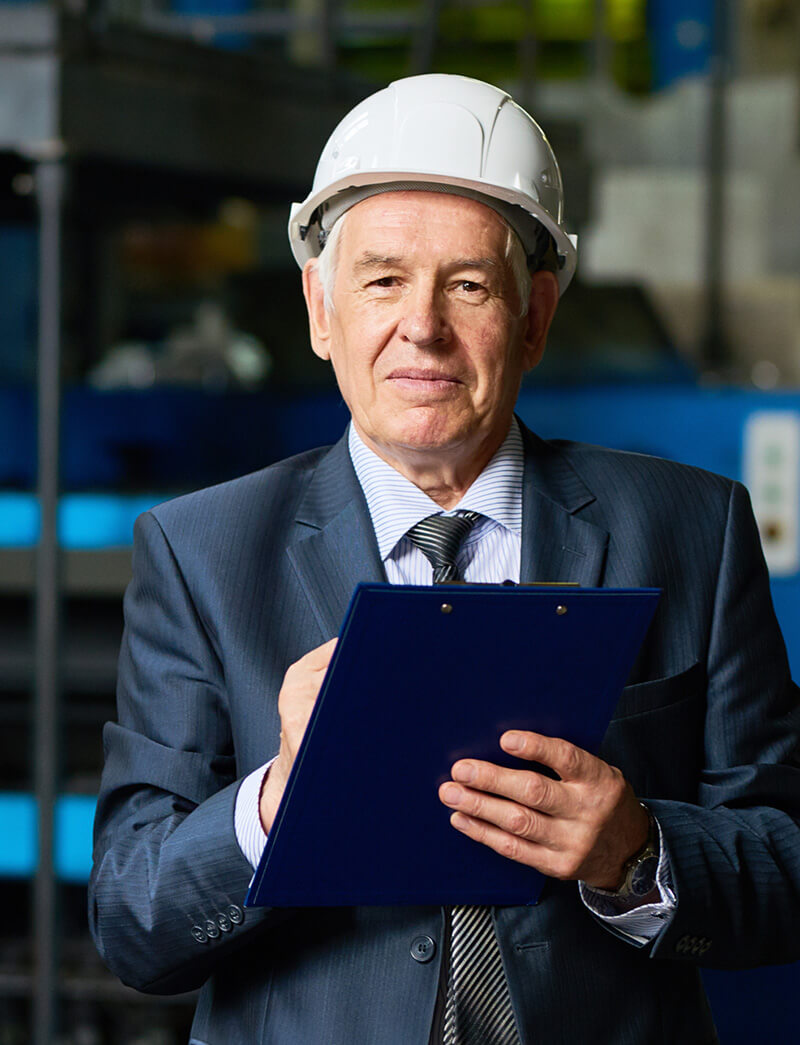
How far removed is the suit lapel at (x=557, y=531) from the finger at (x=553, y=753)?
0.98 ft

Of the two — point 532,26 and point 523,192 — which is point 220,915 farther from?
point 532,26

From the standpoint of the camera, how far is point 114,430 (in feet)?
14.6

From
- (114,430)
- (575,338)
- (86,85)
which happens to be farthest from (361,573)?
(575,338)

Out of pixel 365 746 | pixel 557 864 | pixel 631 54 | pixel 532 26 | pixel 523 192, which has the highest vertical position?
pixel 631 54

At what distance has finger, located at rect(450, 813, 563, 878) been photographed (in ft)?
4.04

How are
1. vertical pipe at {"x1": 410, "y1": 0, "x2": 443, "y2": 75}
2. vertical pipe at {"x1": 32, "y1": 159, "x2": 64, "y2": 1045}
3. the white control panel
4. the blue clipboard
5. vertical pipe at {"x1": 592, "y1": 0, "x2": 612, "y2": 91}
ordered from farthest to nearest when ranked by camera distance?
vertical pipe at {"x1": 592, "y1": 0, "x2": 612, "y2": 91} → vertical pipe at {"x1": 410, "y1": 0, "x2": 443, "y2": 75} → the white control panel → vertical pipe at {"x1": 32, "y1": 159, "x2": 64, "y2": 1045} → the blue clipboard

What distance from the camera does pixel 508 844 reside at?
4.06 feet

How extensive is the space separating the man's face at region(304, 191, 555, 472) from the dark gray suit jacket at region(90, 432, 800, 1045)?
12 centimetres

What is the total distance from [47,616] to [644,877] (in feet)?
6.88

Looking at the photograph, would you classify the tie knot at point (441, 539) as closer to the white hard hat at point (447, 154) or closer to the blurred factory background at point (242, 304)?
the white hard hat at point (447, 154)

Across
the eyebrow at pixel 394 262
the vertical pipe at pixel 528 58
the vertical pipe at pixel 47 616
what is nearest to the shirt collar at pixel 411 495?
the eyebrow at pixel 394 262

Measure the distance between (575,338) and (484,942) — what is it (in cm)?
389

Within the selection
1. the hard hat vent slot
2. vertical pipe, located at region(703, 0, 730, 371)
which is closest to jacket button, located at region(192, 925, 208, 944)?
the hard hat vent slot

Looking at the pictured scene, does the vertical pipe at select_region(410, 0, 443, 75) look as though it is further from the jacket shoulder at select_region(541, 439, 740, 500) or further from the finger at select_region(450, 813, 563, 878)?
the finger at select_region(450, 813, 563, 878)
